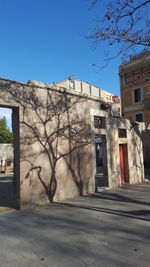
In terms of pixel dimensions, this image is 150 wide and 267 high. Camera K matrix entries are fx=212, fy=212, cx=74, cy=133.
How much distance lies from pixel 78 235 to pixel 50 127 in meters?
4.27

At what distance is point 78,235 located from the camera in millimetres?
4629

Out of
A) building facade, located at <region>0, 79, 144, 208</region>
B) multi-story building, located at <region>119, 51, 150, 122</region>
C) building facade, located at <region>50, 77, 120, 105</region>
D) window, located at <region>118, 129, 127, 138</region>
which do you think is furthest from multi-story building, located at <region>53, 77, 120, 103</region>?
building facade, located at <region>0, 79, 144, 208</region>

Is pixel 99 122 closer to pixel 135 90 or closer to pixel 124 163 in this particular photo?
pixel 124 163

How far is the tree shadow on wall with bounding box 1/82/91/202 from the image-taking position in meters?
7.19

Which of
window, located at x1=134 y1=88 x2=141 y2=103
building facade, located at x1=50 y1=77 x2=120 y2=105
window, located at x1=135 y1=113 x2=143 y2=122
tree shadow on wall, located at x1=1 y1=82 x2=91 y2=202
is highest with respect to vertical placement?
building facade, located at x1=50 y1=77 x2=120 y2=105

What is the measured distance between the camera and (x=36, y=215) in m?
6.17

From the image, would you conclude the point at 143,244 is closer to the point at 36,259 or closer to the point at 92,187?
the point at 36,259

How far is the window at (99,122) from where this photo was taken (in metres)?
10.5

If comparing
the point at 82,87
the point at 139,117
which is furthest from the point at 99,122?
the point at 82,87

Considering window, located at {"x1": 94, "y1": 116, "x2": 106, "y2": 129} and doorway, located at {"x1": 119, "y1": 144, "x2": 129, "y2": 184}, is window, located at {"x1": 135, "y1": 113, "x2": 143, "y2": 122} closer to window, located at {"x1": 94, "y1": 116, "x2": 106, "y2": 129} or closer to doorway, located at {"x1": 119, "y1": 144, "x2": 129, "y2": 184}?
doorway, located at {"x1": 119, "y1": 144, "x2": 129, "y2": 184}

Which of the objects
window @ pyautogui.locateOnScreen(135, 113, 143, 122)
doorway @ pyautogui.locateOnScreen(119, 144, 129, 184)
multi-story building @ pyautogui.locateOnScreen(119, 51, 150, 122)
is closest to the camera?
doorway @ pyautogui.locateOnScreen(119, 144, 129, 184)

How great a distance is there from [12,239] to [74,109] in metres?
5.79

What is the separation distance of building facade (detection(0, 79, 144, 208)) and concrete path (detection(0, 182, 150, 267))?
0.87m

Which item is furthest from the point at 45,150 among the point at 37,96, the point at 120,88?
the point at 120,88
